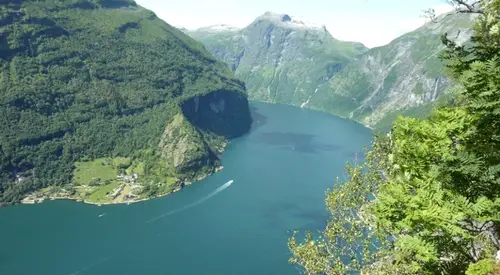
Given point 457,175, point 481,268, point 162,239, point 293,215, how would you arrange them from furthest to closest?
point 293,215 < point 162,239 < point 457,175 < point 481,268

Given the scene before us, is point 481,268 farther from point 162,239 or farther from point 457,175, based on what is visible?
point 162,239

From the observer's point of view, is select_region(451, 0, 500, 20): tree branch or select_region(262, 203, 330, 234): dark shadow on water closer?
select_region(451, 0, 500, 20): tree branch

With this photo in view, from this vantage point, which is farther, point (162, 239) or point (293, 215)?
point (293, 215)

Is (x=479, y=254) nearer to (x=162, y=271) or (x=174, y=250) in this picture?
(x=162, y=271)

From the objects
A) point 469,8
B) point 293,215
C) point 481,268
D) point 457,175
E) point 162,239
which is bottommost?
point 162,239

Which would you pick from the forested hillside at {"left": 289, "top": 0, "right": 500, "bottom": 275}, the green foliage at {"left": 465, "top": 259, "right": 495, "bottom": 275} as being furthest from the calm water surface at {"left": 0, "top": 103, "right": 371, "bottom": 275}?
the green foliage at {"left": 465, "top": 259, "right": 495, "bottom": 275}

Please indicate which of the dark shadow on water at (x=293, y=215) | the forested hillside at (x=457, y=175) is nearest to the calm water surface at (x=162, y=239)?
the dark shadow on water at (x=293, y=215)

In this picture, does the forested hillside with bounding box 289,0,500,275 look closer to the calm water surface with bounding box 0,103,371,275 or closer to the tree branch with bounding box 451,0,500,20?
the tree branch with bounding box 451,0,500,20

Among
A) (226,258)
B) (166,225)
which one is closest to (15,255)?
(166,225)

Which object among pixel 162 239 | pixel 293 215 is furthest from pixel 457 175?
pixel 293 215

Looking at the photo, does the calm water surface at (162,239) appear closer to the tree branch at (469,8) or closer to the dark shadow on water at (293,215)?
the dark shadow on water at (293,215)

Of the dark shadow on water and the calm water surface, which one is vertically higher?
the dark shadow on water

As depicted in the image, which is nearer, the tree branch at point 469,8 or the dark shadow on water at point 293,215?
the tree branch at point 469,8

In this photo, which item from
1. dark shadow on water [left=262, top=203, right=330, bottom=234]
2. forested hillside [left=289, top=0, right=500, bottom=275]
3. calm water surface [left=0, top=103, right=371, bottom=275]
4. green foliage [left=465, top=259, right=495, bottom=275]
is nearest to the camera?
green foliage [left=465, top=259, right=495, bottom=275]
